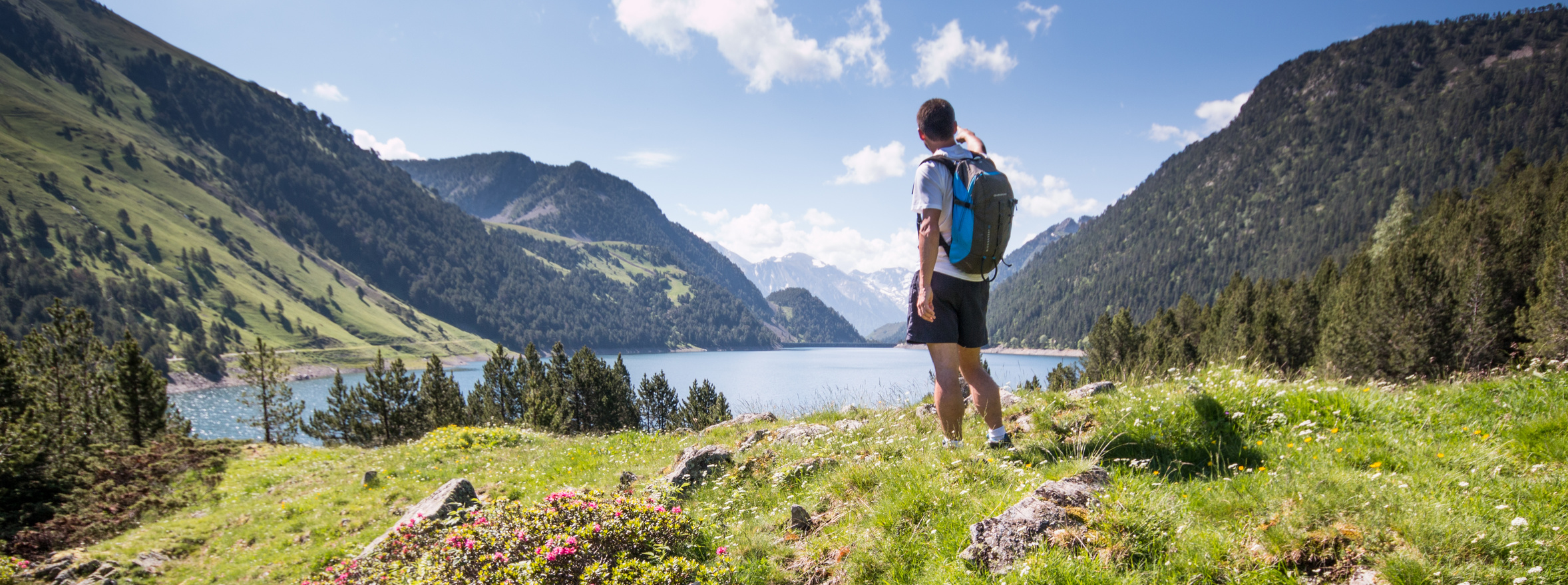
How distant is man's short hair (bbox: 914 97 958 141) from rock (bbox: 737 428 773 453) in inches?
180

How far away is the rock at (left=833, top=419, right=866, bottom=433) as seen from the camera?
7.69m

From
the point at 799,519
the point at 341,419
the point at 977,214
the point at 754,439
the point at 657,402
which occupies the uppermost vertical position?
the point at 977,214

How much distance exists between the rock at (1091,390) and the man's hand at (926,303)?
11.3 ft

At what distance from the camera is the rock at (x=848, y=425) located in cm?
769

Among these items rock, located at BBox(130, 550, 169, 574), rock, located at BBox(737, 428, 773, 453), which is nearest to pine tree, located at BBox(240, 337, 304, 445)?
rock, located at BBox(130, 550, 169, 574)

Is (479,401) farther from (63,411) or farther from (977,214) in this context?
(977,214)

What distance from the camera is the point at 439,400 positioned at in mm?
56219

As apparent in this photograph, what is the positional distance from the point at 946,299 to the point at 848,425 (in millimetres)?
3695

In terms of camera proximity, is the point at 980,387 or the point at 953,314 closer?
the point at 953,314

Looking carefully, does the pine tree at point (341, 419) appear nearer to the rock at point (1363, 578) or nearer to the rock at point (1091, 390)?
the rock at point (1091, 390)

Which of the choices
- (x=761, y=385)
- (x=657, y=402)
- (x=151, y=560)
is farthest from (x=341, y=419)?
(x=761, y=385)

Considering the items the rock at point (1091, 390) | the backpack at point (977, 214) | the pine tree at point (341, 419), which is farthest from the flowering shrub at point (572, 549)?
the pine tree at point (341, 419)

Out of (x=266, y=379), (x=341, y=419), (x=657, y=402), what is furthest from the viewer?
(x=657, y=402)

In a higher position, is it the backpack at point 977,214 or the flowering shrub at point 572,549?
the backpack at point 977,214
